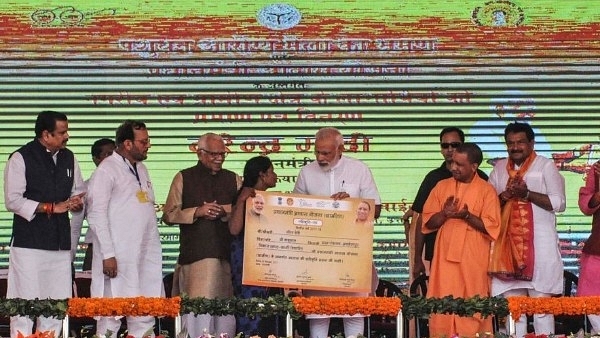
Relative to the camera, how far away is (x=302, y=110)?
12.7 metres

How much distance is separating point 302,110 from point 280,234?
7.75ft

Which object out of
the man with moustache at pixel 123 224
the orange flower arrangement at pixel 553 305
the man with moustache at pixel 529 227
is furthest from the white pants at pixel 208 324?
the orange flower arrangement at pixel 553 305

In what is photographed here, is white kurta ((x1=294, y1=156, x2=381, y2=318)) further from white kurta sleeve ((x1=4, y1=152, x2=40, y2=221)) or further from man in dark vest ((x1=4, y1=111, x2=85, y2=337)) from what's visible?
white kurta sleeve ((x1=4, y1=152, x2=40, y2=221))

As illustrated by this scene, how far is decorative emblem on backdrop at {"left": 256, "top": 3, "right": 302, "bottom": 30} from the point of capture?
1273cm

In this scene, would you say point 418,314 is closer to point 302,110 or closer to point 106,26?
point 302,110

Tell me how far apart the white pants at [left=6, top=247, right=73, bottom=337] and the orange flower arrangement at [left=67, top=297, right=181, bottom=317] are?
1.33m

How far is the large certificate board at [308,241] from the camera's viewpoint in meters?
10.5

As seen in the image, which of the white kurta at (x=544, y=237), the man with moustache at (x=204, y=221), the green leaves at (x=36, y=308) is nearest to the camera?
the green leaves at (x=36, y=308)

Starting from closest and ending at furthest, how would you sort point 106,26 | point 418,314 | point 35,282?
1. point 418,314
2. point 35,282
3. point 106,26

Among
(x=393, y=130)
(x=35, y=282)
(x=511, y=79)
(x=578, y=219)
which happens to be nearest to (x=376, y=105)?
(x=393, y=130)

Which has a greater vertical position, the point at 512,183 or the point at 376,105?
the point at 376,105

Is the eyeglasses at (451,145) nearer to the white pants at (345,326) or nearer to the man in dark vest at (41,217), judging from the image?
the white pants at (345,326)

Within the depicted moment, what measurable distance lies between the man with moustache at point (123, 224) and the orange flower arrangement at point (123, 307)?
4.42 ft

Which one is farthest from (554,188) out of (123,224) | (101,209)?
(101,209)
